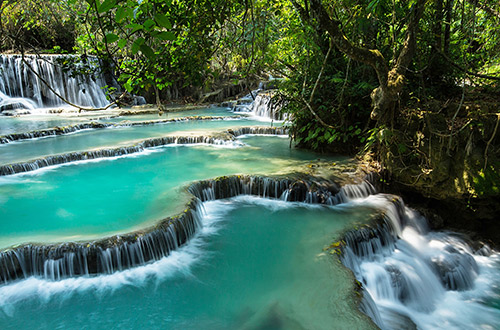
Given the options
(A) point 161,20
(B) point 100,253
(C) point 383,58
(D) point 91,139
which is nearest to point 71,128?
(D) point 91,139

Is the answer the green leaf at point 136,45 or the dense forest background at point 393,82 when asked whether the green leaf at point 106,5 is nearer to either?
the green leaf at point 136,45

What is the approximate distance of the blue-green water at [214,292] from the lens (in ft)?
11.5

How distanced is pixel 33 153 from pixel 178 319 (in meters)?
8.40

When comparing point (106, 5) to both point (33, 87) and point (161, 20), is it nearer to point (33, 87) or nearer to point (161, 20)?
point (161, 20)

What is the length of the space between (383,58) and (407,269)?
3540 millimetres

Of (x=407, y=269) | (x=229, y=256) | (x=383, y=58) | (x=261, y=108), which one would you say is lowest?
(x=407, y=269)

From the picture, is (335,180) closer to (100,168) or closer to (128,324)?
(128,324)

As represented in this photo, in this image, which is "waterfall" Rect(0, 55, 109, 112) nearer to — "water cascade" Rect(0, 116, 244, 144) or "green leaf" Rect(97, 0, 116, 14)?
"water cascade" Rect(0, 116, 244, 144)

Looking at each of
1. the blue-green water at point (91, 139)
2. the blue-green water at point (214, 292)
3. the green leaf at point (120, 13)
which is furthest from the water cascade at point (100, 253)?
the blue-green water at point (91, 139)

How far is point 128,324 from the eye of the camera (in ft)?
11.7

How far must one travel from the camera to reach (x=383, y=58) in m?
5.79

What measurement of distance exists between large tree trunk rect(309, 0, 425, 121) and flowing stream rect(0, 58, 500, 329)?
5.23 ft

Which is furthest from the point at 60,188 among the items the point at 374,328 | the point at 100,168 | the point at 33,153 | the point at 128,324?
the point at 374,328

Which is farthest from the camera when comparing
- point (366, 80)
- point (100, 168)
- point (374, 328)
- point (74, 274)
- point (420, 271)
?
point (100, 168)
